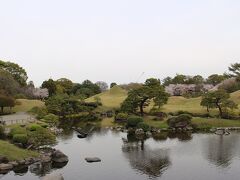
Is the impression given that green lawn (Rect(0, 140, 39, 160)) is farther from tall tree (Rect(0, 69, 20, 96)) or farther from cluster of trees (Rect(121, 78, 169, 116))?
tall tree (Rect(0, 69, 20, 96))

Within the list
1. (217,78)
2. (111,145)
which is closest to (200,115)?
(111,145)

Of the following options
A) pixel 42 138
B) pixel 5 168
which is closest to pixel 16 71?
pixel 42 138

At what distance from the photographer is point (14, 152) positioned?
1359 inches

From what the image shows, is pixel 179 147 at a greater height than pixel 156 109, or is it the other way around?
pixel 156 109

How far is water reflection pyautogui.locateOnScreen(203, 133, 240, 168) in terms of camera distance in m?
35.4

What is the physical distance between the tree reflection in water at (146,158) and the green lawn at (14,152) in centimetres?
982

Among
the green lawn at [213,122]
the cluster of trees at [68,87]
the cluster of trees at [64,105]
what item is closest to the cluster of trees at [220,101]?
the green lawn at [213,122]

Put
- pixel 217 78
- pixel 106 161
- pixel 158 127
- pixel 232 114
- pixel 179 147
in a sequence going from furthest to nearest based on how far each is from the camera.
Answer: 1. pixel 217 78
2. pixel 232 114
3. pixel 158 127
4. pixel 179 147
5. pixel 106 161

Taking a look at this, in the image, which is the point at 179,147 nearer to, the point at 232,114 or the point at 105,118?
the point at 232,114

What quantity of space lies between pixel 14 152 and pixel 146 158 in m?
12.8

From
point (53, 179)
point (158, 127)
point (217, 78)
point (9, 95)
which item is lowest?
point (53, 179)

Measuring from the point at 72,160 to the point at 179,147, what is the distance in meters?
13.1

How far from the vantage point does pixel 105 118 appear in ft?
234

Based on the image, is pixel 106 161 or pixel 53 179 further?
pixel 106 161
